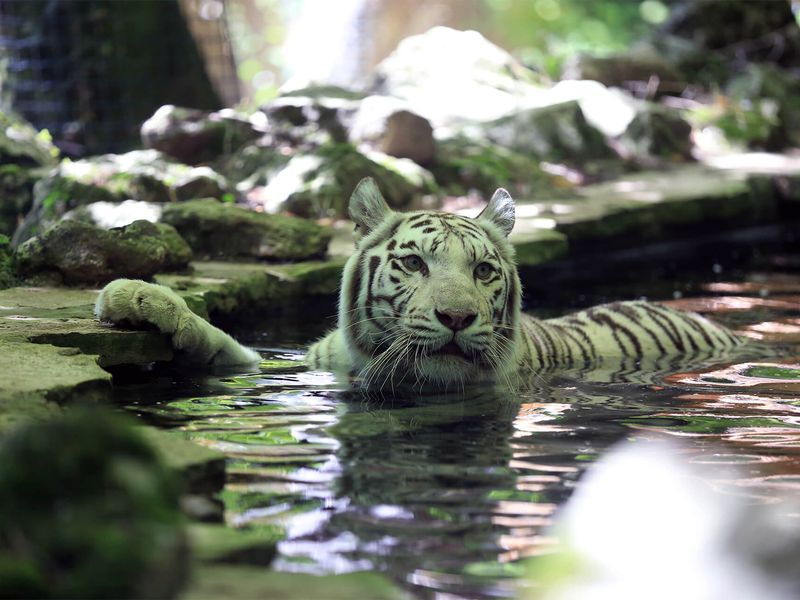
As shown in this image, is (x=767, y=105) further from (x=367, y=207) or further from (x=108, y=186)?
(x=367, y=207)

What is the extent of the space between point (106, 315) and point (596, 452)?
5.85ft

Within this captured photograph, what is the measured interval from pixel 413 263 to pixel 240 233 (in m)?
2.29

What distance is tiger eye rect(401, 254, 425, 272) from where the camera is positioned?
3796 millimetres

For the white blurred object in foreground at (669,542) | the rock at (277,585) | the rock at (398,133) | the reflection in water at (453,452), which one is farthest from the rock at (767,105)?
the rock at (277,585)

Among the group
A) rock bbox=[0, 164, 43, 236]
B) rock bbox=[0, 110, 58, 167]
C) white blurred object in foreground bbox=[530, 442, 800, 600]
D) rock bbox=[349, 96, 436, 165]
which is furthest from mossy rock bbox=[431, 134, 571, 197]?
white blurred object in foreground bbox=[530, 442, 800, 600]

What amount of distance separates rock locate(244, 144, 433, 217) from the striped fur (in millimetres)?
3076

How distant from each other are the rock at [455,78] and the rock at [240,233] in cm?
528

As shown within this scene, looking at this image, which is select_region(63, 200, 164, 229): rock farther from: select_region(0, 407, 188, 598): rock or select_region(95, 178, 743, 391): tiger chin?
select_region(0, 407, 188, 598): rock

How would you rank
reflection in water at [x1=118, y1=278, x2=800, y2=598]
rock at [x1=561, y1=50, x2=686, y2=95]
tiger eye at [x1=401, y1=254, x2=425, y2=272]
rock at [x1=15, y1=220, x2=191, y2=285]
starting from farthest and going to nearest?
rock at [x1=561, y1=50, x2=686, y2=95], rock at [x1=15, y1=220, x2=191, y2=285], tiger eye at [x1=401, y1=254, x2=425, y2=272], reflection in water at [x1=118, y1=278, x2=800, y2=598]

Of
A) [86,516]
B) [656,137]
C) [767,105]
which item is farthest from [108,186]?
[767,105]

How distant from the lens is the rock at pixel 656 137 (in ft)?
36.7

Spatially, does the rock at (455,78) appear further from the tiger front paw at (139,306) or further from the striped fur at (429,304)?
the tiger front paw at (139,306)

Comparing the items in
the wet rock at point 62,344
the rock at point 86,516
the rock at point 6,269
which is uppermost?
the rock at point 6,269

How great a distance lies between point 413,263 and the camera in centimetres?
381
